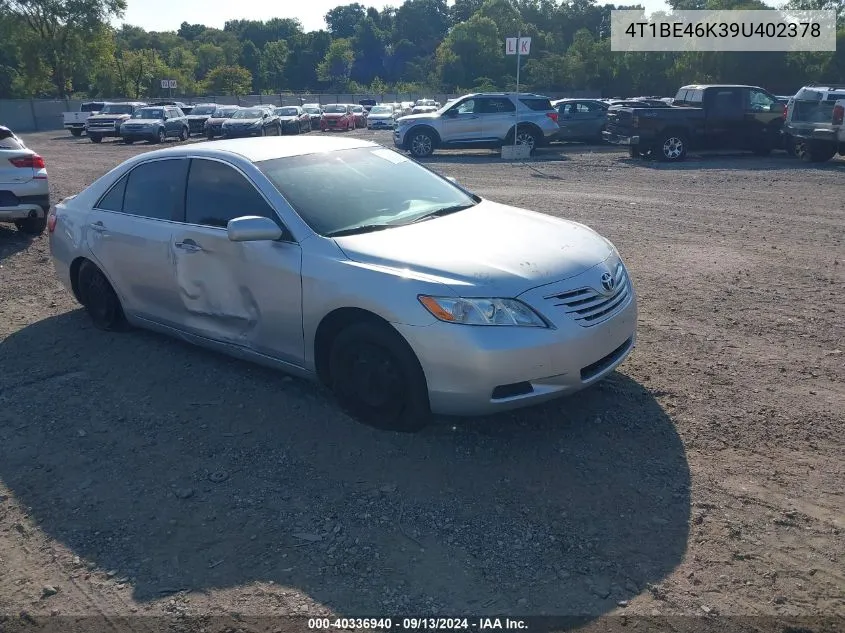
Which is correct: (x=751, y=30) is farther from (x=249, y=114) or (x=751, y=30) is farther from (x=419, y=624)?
(x=419, y=624)

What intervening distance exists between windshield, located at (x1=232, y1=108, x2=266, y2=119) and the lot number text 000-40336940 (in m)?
26.2

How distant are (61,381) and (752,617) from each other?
449 cm

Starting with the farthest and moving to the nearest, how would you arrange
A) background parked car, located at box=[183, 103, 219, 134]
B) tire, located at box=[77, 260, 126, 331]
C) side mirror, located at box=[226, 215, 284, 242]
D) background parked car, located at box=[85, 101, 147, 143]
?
background parked car, located at box=[183, 103, 219, 134] → background parked car, located at box=[85, 101, 147, 143] → tire, located at box=[77, 260, 126, 331] → side mirror, located at box=[226, 215, 284, 242]

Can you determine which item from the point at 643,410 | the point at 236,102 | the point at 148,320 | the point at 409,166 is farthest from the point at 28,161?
the point at 236,102

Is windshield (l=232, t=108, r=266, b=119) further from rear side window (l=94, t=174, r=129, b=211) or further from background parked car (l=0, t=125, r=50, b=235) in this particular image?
rear side window (l=94, t=174, r=129, b=211)

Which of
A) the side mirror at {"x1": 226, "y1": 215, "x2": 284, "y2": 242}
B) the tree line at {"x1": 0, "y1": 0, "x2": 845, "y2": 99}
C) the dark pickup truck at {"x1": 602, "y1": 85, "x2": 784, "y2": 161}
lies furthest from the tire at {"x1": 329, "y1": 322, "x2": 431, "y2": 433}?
the tree line at {"x1": 0, "y1": 0, "x2": 845, "y2": 99}

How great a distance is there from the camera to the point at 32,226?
33.2ft

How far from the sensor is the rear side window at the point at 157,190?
5.30 m

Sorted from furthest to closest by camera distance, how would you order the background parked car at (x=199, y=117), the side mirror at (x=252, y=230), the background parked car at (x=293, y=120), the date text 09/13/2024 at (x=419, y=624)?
the background parked car at (x=199, y=117)
the background parked car at (x=293, y=120)
the side mirror at (x=252, y=230)
the date text 09/13/2024 at (x=419, y=624)

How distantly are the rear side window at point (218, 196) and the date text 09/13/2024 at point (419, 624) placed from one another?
2546 mm

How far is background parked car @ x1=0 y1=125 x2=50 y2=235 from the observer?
9266mm

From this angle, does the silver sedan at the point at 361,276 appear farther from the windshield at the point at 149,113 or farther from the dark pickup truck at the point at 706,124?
the windshield at the point at 149,113

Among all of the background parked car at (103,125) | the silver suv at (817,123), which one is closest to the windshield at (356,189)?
the silver suv at (817,123)

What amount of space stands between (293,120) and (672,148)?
21.0 m
